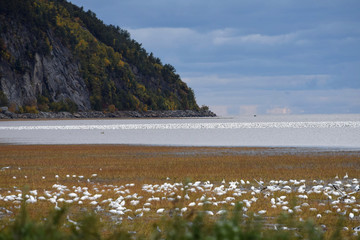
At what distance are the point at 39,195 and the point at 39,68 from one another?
148 m

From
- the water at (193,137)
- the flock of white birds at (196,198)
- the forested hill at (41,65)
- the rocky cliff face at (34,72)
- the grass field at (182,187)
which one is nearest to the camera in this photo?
the grass field at (182,187)

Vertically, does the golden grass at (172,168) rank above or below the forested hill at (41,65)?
below

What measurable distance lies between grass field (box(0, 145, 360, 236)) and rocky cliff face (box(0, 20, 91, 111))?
12475cm

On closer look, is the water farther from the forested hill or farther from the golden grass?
the forested hill

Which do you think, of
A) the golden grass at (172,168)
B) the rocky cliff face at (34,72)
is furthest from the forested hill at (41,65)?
the golden grass at (172,168)

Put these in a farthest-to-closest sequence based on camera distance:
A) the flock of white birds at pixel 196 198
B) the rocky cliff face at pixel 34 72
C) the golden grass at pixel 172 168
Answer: the rocky cliff face at pixel 34 72 → the golden grass at pixel 172 168 → the flock of white birds at pixel 196 198

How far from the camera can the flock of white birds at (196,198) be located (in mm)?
15125

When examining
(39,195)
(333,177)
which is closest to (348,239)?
(39,195)

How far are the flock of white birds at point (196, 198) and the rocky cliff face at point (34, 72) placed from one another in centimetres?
13885

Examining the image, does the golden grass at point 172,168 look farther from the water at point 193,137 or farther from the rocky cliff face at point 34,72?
the rocky cliff face at point 34,72

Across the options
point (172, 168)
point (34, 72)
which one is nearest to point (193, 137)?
point (172, 168)

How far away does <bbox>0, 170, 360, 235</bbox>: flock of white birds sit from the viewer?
15125 mm

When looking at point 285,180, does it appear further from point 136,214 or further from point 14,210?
point 14,210

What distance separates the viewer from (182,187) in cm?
1864
